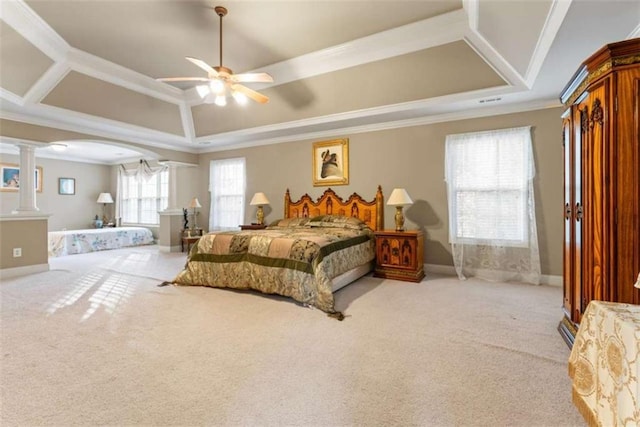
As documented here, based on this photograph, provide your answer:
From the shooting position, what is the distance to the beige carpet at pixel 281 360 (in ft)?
5.08

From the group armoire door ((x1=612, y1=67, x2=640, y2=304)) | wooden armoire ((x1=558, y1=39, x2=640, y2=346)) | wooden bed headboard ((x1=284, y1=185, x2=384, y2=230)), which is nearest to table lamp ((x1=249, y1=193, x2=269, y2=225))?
wooden bed headboard ((x1=284, y1=185, x2=384, y2=230))

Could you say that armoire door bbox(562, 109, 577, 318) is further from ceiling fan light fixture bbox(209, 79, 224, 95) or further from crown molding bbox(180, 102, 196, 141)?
crown molding bbox(180, 102, 196, 141)

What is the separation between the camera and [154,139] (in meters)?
6.01

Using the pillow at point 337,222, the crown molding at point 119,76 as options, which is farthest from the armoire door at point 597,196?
the crown molding at point 119,76

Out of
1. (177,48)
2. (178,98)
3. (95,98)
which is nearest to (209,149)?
(178,98)

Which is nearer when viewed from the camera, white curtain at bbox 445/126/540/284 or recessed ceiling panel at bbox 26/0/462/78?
recessed ceiling panel at bbox 26/0/462/78

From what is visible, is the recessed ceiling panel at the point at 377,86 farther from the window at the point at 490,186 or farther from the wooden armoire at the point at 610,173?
the wooden armoire at the point at 610,173

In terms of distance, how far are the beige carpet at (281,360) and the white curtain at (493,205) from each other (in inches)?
27.0

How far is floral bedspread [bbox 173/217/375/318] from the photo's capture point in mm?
3162

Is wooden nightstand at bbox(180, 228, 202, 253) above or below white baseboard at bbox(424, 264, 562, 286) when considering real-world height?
above

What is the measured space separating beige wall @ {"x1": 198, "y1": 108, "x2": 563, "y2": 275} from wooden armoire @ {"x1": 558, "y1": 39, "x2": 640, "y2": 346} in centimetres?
224

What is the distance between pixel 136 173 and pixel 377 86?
7861 mm

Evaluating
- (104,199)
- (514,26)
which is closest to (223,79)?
(514,26)

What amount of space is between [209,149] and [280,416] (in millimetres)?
6572
